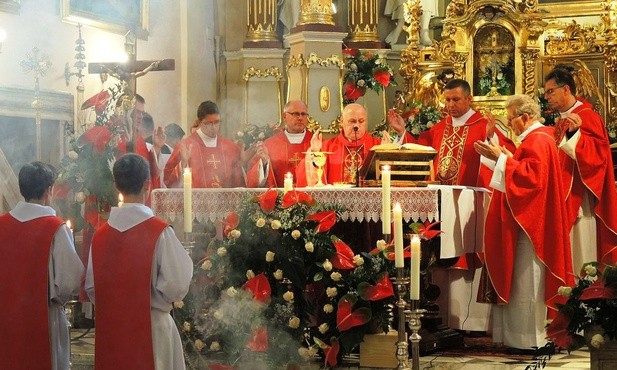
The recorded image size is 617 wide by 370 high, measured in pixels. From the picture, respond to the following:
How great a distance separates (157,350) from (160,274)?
35 centimetres

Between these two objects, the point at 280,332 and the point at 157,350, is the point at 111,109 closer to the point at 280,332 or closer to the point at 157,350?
the point at 280,332

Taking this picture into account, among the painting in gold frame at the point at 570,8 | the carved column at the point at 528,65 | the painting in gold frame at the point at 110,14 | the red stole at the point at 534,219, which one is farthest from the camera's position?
the painting in gold frame at the point at 570,8

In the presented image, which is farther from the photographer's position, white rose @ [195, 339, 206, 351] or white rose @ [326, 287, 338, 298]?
white rose @ [195, 339, 206, 351]

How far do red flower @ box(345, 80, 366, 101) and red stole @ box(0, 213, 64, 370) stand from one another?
6311 mm

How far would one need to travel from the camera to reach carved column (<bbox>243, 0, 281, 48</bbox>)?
1239cm

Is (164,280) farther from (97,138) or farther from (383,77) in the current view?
(383,77)

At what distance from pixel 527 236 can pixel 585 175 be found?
2.26 feet

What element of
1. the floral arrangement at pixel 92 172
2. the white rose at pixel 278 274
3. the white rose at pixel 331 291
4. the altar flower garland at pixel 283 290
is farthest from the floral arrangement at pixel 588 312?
the floral arrangement at pixel 92 172

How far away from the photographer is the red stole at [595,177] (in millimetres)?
7914

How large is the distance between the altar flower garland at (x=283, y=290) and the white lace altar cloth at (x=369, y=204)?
15.4 inches

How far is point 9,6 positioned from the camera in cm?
934

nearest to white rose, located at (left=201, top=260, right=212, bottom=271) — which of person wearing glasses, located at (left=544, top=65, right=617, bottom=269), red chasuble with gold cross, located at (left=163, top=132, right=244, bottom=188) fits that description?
red chasuble with gold cross, located at (left=163, top=132, right=244, bottom=188)

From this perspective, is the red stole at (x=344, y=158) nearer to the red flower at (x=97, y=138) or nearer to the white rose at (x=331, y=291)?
the red flower at (x=97, y=138)

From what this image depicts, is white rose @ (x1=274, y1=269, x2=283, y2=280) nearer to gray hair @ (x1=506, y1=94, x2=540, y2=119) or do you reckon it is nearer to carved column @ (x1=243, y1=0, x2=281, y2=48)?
gray hair @ (x1=506, y1=94, x2=540, y2=119)
